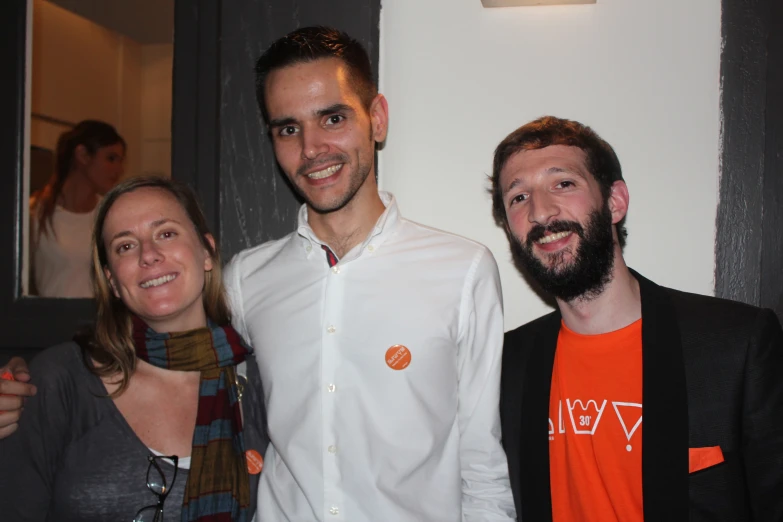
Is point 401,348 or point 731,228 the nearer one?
point 401,348

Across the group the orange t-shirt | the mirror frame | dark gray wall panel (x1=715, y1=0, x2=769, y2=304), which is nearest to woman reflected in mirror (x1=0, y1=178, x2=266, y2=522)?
the mirror frame

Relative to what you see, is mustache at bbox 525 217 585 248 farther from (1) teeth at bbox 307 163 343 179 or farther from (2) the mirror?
(2) the mirror

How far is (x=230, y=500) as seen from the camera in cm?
167

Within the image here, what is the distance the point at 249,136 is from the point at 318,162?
492mm

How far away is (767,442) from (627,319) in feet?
1.34

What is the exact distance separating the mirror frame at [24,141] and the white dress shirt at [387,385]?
604 mm

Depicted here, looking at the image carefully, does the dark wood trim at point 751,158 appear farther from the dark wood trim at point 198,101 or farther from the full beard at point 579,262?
the dark wood trim at point 198,101

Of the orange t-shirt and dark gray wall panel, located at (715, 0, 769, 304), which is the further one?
dark gray wall panel, located at (715, 0, 769, 304)

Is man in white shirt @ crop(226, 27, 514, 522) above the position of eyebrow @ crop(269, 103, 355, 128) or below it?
below

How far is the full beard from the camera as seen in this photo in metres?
1.63

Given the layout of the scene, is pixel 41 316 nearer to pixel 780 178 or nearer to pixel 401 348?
pixel 401 348

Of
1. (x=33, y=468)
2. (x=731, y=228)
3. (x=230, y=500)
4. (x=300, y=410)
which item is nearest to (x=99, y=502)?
(x=33, y=468)

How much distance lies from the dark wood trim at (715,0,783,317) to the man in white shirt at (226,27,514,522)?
0.73 metres

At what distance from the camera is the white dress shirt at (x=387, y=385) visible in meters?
1.57
